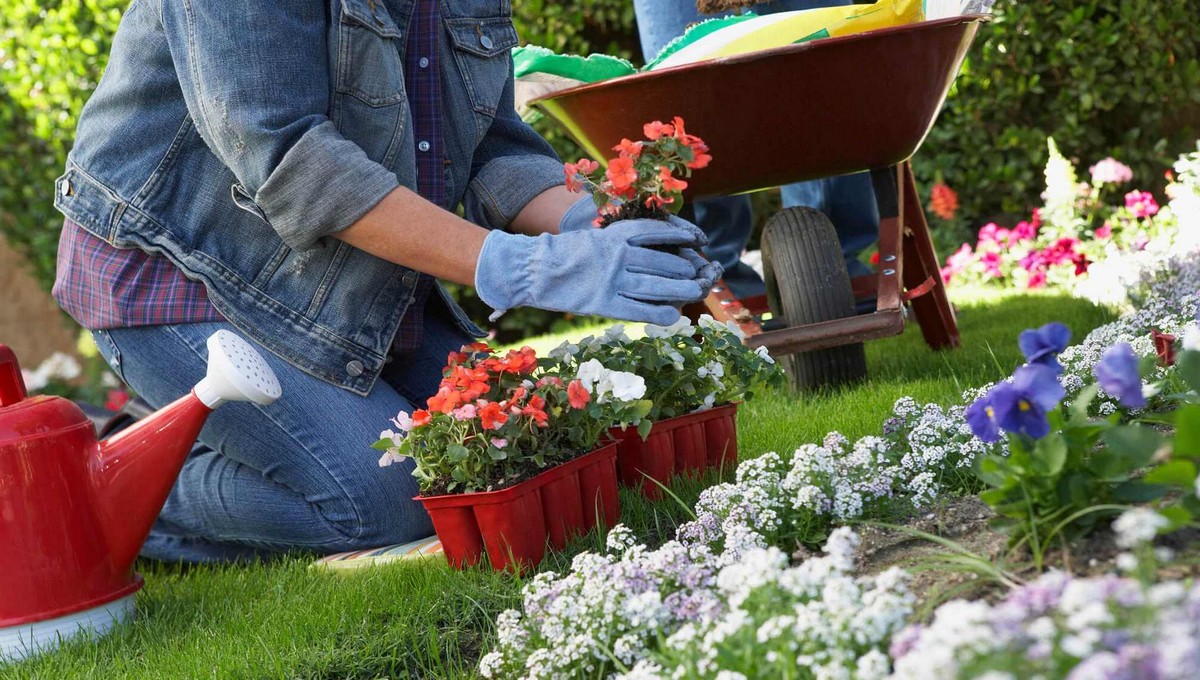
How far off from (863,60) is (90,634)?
67.9 inches

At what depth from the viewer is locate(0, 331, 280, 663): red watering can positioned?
1692mm

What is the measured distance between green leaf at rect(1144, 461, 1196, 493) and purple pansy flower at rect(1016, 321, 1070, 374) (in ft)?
0.45

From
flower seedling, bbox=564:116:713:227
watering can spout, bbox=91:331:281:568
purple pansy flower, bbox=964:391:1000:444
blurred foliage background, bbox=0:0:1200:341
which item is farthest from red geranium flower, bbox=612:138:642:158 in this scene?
blurred foliage background, bbox=0:0:1200:341

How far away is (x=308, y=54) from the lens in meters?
1.91

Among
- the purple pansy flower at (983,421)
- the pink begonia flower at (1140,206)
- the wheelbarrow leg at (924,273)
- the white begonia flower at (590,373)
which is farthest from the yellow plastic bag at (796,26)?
the pink begonia flower at (1140,206)

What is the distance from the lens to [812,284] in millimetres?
2547

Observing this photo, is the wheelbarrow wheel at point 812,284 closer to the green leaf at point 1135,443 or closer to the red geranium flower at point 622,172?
the red geranium flower at point 622,172

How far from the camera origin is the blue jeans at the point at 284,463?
213 centimetres

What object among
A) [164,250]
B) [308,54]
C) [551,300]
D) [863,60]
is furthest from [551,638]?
[863,60]

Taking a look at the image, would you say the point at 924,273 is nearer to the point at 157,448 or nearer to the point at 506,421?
the point at 506,421

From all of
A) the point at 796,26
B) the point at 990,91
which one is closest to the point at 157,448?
the point at 796,26

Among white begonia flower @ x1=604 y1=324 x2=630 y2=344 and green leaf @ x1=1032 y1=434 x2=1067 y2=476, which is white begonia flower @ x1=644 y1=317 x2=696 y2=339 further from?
green leaf @ x1=1032 y1=434 x2=1067 y2=476

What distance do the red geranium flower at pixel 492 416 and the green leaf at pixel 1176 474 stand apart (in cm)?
82

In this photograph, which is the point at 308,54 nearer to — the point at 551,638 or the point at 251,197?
the point at 251,197
